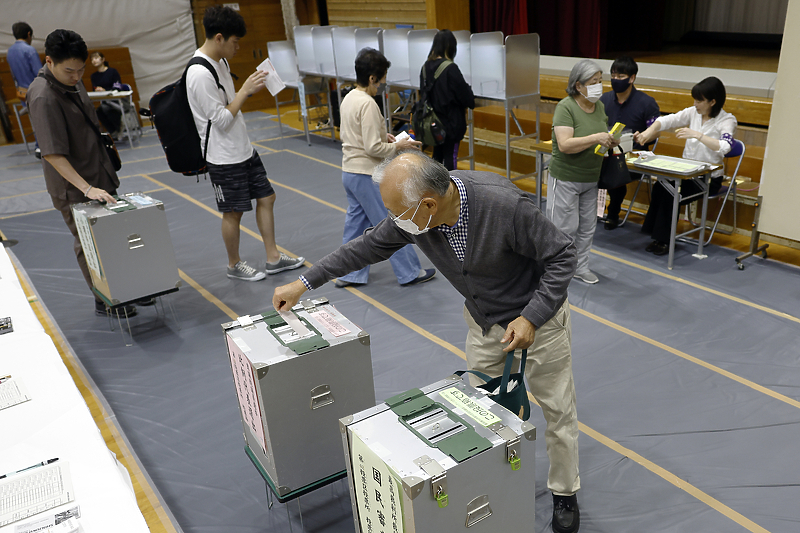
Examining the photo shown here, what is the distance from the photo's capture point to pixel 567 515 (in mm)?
2434

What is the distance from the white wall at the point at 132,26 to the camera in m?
11.1

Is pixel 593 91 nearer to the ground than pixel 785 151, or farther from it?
farther from it

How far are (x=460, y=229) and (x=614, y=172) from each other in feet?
9.80

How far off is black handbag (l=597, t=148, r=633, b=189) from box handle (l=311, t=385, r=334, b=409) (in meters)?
3.09

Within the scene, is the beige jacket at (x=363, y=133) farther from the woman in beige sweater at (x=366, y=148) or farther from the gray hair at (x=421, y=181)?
the gray hair at (x=421, y=181)

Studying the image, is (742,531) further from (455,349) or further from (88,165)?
(88,165)

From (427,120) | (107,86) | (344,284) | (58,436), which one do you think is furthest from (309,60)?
(58,436)

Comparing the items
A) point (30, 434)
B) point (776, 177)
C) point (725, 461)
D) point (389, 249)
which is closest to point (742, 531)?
point (725, 461)

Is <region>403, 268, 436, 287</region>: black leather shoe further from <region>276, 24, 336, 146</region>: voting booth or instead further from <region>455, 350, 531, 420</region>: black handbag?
<region>276, 24, 336, 146</region>: voting booth

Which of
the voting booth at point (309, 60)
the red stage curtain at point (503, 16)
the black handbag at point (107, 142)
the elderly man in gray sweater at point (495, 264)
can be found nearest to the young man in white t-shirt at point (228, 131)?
the black handbag at point (107, 142)

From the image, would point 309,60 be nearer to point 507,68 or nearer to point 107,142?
point 507,68

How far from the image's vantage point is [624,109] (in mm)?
5297

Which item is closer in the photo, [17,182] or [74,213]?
[74,213]

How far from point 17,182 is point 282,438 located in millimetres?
8157
